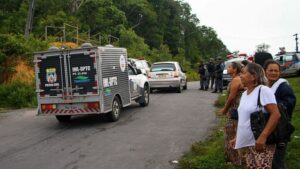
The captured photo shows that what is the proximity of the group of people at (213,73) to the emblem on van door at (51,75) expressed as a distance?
1017 centimetres

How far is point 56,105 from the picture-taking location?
38.4 ft

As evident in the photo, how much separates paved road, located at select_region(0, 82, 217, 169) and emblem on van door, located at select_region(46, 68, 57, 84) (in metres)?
1.39

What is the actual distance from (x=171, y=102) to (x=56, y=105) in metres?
6.17

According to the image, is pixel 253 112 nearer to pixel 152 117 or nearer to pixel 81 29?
pixel 152 117

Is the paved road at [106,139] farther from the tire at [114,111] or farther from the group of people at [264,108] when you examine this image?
the group of people at [264,108]

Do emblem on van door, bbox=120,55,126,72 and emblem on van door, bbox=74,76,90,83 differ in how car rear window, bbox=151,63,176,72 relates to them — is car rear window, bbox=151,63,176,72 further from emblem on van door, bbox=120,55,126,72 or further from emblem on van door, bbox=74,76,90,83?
emblem on van door, bbox=74,76,90,83

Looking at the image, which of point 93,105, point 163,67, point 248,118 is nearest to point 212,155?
point 248,118

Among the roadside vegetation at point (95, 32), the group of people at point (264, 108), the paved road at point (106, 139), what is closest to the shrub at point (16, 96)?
the roadside vegetation at point (95, 32)

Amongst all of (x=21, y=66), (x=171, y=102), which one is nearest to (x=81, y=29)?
(x=21, y=66)

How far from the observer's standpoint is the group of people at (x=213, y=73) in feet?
66.5

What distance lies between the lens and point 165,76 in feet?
68.2

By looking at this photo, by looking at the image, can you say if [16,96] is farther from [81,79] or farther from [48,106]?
[81,79]

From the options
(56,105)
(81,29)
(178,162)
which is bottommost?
(178,162)

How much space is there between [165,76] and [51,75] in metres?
9.78
